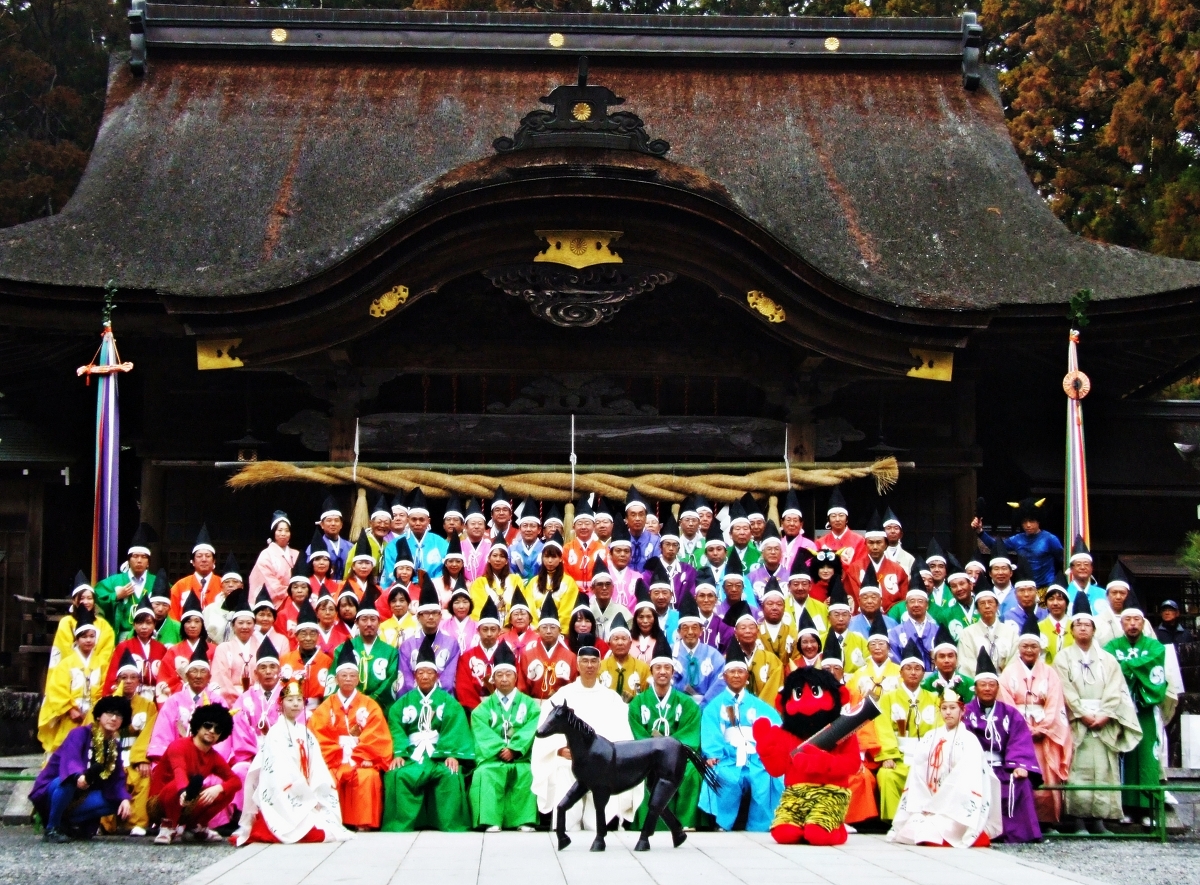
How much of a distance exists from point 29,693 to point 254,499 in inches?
87.6

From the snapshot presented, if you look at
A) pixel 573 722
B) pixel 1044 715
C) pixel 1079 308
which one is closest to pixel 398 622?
pixel 573 722

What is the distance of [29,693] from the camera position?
11336mm

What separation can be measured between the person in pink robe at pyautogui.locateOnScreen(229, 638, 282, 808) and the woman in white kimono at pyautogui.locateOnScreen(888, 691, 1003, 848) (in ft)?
11.5

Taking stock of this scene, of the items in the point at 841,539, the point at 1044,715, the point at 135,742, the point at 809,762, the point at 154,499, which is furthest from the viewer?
the point at 154,499

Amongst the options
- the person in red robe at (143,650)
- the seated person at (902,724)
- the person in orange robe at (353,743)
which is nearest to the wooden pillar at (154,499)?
the person in red robe at (143,650)

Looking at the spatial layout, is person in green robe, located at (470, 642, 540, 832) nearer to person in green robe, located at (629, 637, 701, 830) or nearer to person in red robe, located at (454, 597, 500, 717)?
person in red robe, located at (454, 597, 500, 717)

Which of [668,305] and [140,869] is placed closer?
[140,869]

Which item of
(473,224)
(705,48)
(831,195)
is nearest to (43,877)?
(473,224)

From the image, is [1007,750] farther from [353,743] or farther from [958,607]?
[353,743]

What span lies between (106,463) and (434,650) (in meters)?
2.93

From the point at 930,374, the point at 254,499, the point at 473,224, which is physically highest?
the point at 473,224

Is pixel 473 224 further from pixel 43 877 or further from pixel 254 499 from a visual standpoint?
pixel 43 877

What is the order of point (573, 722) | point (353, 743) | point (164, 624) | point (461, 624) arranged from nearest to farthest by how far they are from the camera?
point (573, 722)
point (353, 743)
point (164, 624)
point (461, 624)

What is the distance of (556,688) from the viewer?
9.36 metres
